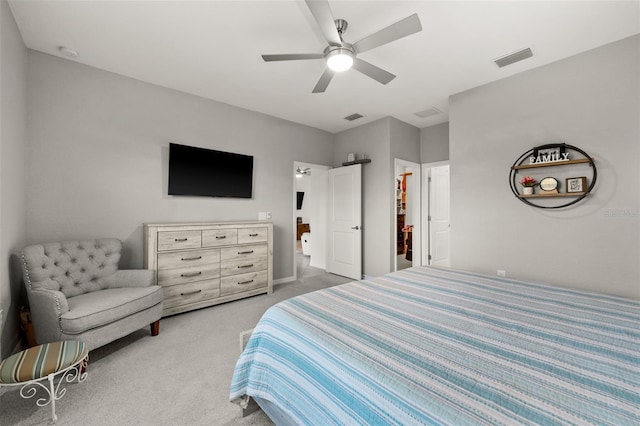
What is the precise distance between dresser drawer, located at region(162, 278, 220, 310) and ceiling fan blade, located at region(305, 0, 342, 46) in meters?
2.95

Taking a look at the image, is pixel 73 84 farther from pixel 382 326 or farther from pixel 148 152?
pixel 382 326

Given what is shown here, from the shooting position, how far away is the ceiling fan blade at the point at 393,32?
70.1 inches

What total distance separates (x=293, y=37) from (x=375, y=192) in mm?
2776

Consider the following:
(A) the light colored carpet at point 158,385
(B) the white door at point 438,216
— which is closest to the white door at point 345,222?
(B) the white door at point 438,216

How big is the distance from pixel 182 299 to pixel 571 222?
4.34m

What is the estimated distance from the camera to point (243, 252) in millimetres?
3684

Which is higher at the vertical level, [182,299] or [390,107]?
[390,107]

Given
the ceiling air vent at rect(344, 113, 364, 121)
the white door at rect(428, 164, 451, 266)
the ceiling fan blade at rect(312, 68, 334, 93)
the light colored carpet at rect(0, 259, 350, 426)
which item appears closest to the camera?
the light colored carpet at rect(0, 259, 350, 426)

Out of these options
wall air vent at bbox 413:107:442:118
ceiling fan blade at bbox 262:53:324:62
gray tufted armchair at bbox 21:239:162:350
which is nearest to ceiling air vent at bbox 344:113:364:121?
wall air vent at bbox 413:107:442:118

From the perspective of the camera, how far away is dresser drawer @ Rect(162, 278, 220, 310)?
308 cm

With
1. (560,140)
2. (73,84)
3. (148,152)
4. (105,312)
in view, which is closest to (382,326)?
(105,312)

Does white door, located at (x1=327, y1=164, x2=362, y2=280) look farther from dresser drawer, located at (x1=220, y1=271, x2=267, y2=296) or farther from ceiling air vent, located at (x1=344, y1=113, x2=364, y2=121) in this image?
dresser drawer, located at (x1=220, y1=271, x2=267, y2=296)

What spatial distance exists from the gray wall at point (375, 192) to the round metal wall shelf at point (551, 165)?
1.72 metres

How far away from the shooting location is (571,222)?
2.79 metres
